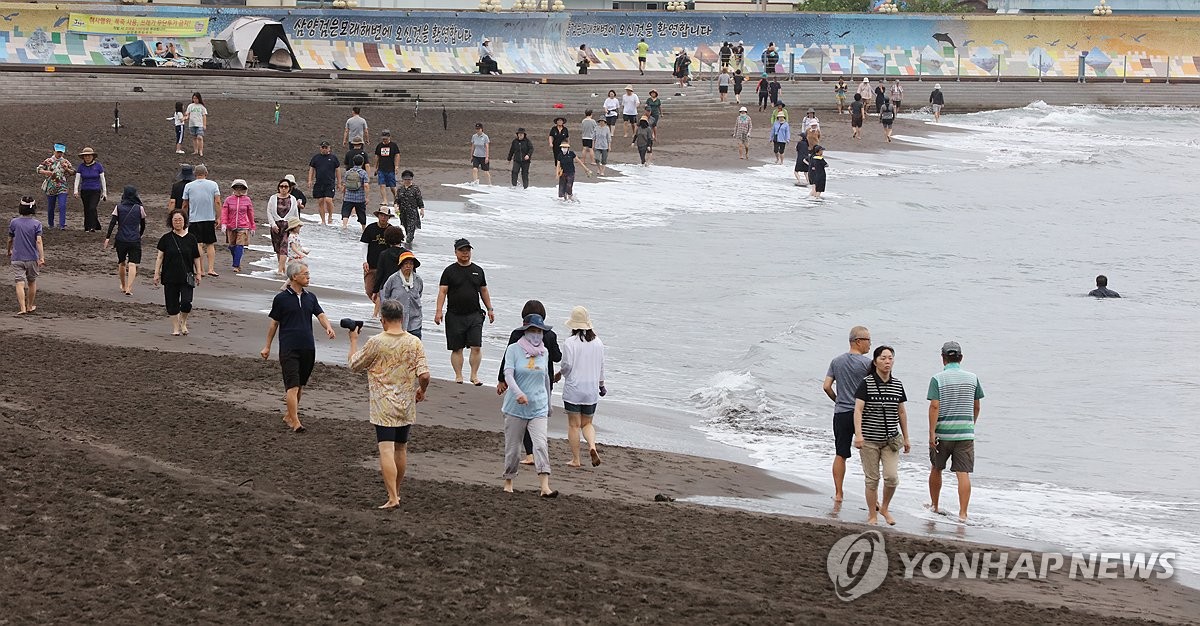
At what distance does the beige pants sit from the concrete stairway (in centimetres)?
3210

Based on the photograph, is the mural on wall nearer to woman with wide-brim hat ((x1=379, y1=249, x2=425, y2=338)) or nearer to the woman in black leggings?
the woman in black leggings

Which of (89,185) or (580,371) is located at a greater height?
(89,185)

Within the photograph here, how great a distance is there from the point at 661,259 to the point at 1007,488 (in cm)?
1316

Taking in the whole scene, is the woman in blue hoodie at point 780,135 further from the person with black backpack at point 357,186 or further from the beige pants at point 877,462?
the beige pants at point 877,462

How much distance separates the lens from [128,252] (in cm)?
1805

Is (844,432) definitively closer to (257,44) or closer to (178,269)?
(178,269)

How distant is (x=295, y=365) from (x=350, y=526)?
8.97 feet

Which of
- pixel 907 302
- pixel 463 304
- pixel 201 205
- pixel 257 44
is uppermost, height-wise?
pixel 257 44

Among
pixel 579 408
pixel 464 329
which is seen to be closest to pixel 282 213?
pixel 464 329

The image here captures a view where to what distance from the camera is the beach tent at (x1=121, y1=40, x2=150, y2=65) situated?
46281 mm

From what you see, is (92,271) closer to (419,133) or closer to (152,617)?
(152,617)

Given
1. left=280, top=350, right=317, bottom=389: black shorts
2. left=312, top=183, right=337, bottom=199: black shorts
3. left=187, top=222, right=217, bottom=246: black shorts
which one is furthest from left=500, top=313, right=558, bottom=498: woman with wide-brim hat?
left=312, top=183, right=337, bottom=199: black shorts

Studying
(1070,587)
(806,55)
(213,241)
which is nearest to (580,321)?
(1070,587)

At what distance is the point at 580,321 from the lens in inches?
448
